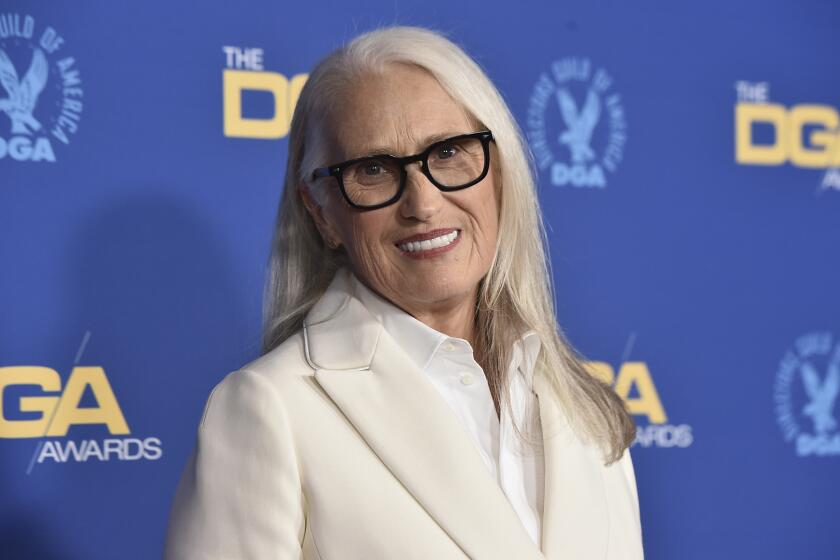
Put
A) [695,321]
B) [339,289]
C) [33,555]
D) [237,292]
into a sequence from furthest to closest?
[695,321] → [237,292] → [33,555] → [339,289]

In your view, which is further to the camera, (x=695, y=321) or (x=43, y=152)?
(x=695, y=321)

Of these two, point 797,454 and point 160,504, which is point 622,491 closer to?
point 160,504

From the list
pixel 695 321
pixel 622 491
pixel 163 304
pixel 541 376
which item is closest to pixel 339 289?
pixel 541 376

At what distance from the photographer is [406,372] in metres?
1.30

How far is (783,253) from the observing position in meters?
2.49

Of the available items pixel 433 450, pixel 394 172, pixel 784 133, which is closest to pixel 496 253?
pixel 394 172

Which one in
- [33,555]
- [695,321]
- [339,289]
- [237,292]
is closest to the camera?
[339,289]

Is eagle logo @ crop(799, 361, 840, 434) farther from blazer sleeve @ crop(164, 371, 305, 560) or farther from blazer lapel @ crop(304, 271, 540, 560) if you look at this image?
→ blazer sleeve @ crop(164, 371, 305, 560)

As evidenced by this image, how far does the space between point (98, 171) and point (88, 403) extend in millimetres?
401

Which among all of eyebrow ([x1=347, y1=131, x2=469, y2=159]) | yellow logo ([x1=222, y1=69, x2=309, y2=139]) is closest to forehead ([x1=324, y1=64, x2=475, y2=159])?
eyebrow ([x1=347, y1=131, x2=469, y2=159])

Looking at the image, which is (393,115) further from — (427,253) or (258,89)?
(258,89)

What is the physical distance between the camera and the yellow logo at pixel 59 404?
71.3 inches

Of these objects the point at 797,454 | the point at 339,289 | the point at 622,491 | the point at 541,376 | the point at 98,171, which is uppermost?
the point at 98,171

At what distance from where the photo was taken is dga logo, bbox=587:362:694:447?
2318 mm
